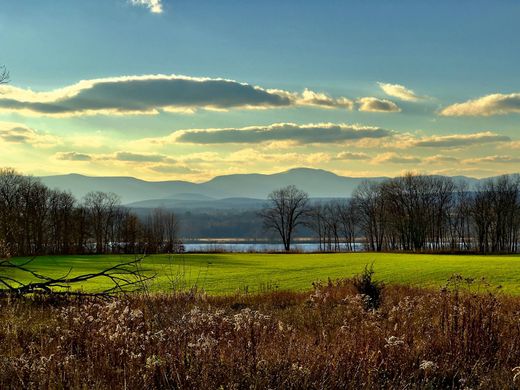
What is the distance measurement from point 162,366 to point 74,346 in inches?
111

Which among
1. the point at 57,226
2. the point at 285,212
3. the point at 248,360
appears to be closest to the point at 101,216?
the point at 57,226

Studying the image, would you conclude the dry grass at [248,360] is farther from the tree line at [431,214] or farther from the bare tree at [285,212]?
the bare tree at [285,212]

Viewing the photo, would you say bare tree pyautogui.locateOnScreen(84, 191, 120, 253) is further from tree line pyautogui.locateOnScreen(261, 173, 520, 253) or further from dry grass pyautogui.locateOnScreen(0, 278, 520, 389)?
dry grass pyautogui.locateOnScreen(0, 278, 520, 389)

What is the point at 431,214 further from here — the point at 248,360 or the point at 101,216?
the point at 248,360

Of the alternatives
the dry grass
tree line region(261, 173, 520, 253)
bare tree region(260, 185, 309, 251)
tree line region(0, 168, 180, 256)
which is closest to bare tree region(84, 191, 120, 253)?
tree line region(0, 168, 180, 256)

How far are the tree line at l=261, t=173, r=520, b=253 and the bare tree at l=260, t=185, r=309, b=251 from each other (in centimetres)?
24

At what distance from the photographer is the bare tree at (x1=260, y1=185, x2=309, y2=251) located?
11938 centimetres

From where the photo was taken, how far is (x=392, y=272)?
1718 inches

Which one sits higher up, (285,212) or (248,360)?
(285,212)

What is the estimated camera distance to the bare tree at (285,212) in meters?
119

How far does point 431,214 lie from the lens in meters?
110

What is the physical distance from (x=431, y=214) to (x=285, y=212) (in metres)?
34.3

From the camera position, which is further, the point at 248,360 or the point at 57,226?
the point at 57,226

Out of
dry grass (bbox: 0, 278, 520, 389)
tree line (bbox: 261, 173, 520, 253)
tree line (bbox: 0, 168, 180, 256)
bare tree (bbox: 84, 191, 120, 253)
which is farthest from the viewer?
tree line (bbox: 261, 173, 520, 253)
